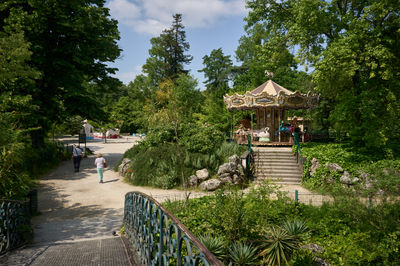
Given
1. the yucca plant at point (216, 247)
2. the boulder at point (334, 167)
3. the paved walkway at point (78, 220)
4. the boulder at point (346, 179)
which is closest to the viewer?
the paved walkway at point (78, 220)

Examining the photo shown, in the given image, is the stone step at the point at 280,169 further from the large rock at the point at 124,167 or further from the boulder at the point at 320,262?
the boulder at the point at 320,262

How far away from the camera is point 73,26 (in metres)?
16.1

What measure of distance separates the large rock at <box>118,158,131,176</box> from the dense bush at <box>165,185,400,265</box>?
27.0ft

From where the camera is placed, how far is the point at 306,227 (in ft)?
21.9

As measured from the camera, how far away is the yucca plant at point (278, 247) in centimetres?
592

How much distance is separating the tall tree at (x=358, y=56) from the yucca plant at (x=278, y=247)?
954 centimetres

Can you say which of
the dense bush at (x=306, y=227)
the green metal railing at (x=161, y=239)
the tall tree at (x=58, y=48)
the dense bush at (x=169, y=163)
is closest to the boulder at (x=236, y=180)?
the dense bush at (x=169, y=163)

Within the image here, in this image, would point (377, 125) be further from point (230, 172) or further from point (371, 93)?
point (230, 172)

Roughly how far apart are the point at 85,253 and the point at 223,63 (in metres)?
47.9

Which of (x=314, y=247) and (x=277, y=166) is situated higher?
(x=277, y=166)

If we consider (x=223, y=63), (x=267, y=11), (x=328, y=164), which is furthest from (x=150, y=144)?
Answer: (x=223, y=63)

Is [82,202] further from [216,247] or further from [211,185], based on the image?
[216,247]

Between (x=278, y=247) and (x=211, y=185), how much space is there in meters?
6.72

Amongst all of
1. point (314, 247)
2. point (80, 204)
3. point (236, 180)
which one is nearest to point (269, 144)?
point (236, 180)
